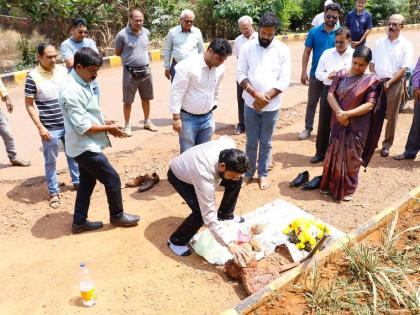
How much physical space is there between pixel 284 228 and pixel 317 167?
1.77m

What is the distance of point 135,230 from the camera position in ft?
13.5

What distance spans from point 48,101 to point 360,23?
5886mm

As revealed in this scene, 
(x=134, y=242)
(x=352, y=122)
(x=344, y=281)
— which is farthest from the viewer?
(x=352, y=122)

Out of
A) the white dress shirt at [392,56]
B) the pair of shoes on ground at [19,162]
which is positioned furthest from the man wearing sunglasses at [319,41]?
the pair of shoes on ground at [19,162]

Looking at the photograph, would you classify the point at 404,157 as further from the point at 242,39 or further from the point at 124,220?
the point at 124,220

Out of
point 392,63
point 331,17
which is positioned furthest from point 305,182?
point 331,17

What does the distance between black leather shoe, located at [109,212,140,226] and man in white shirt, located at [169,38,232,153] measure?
945 millimetres

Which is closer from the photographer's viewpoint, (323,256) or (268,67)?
(323,256)

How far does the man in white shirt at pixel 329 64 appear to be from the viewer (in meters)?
5.14

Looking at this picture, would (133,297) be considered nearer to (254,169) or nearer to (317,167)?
(254,169)

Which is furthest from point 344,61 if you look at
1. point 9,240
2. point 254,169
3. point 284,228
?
point 9,240

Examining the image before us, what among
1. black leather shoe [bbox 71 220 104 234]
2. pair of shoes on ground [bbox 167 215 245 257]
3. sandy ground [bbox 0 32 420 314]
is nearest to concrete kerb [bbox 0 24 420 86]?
sandy ground [bbox 0 32 420 314]

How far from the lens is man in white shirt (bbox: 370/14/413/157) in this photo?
18.4ft

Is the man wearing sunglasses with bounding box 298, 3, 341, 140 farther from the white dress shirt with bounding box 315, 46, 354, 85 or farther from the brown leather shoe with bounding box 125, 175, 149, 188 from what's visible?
the brown leather shoe with bounding box 125, 175, 149, 188
